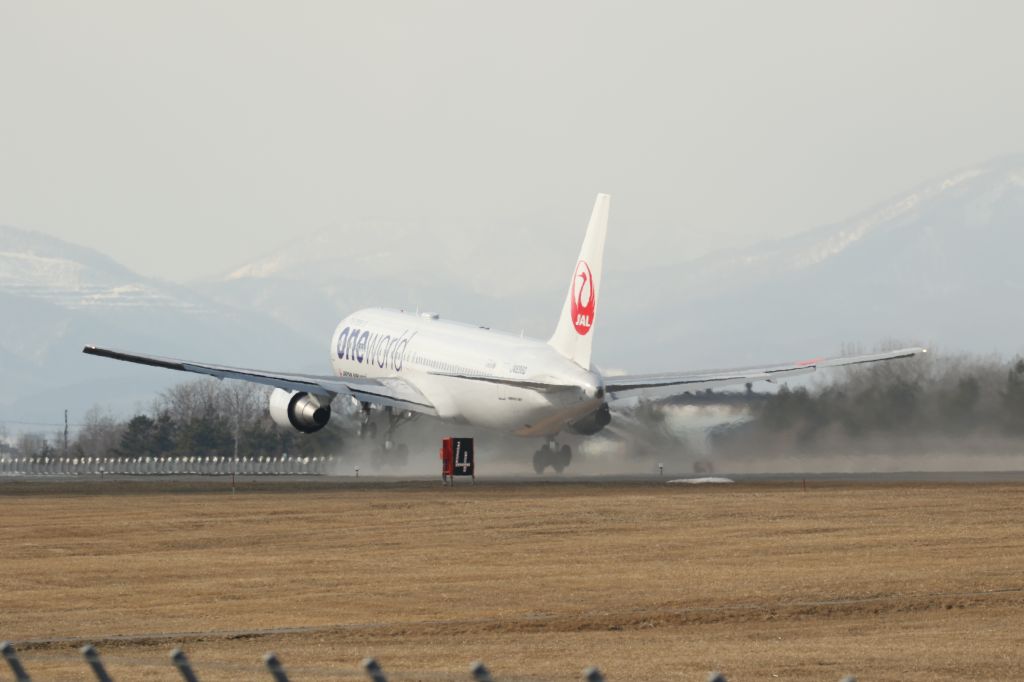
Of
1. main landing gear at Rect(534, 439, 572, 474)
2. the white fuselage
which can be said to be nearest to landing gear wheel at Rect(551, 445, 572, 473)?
main landing gear at Rect(534, 439, 572, 474)

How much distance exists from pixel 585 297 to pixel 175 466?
42362 mm

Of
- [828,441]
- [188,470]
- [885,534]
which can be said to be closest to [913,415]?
[828,441]

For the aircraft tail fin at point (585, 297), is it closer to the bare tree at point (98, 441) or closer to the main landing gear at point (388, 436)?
the main landing gear at point (388, 436)

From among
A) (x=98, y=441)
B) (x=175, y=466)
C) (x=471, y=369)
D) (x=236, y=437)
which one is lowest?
(x=175, y=466)

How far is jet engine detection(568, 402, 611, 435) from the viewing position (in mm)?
73188

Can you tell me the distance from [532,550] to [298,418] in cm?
4120

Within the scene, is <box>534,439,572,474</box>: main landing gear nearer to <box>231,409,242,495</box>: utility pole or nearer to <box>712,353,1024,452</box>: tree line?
<box>712,353,1024,452</box>: tree line

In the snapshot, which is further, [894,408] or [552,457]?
[552,457]

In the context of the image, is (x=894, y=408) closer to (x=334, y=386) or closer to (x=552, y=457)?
(x=552, y=457)

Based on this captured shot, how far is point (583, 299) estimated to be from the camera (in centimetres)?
6981

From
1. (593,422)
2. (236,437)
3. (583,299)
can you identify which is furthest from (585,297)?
(236,437)

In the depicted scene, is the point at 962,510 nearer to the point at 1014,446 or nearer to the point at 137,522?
the point at 137,522

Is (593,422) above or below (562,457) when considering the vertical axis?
above

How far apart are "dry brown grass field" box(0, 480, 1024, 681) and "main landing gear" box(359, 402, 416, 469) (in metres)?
28.6
